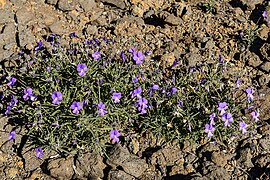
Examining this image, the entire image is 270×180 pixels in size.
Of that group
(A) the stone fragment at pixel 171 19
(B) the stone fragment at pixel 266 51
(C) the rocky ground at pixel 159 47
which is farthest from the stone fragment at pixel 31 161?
(B) the stone fragment at pixel 266 51

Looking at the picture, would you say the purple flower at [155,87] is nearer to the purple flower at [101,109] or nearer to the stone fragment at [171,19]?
the purple flower at [101,109]

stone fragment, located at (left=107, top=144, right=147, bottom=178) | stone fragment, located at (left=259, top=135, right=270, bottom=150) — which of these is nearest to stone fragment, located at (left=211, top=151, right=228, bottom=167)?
stone fragment, located at (left=259, top=135, right=270, bottom=150)

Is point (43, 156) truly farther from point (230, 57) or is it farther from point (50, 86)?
point (230, 57)

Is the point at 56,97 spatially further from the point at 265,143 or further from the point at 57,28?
the point at 265,143

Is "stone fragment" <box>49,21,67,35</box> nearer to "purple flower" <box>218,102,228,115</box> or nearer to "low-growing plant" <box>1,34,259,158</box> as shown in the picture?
"low-growing plant" <box>1,34,259,158</box>

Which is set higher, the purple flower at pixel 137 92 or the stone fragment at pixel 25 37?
the purple flower at pixel 137 92

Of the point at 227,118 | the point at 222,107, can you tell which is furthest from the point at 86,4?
the point at 227,118

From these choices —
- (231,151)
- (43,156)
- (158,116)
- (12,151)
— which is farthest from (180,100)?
(12,151)
